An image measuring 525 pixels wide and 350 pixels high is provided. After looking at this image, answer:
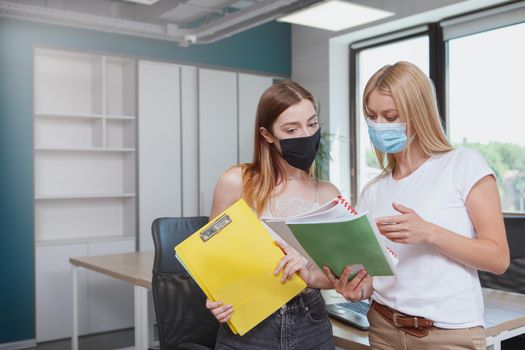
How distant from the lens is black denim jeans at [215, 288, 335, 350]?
4.70 ft

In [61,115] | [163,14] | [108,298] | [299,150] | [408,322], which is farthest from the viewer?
[163,14]

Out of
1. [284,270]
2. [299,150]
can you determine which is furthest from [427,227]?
[299,150]

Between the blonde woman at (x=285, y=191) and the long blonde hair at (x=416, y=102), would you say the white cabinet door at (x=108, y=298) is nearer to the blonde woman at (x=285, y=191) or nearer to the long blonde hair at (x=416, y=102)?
the blonde woman at (x=285, y=191)

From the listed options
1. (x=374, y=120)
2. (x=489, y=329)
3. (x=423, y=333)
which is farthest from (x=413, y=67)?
(x=489, y=329)

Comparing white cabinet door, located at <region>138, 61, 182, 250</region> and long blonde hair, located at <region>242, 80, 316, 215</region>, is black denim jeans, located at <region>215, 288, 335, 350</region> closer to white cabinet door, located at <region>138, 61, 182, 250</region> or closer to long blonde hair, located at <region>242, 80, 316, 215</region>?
long blonde hair, located at <region>242, 80, 316, 215</region>

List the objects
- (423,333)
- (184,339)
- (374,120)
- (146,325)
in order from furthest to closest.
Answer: (146,325)
(184,339)
(374,120)
(423,333)

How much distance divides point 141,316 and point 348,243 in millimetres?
2083

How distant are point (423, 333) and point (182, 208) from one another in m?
4.01

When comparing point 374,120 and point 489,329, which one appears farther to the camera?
point 489,329

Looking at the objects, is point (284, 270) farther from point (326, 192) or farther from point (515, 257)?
point (515, 257)

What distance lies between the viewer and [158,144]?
16.4 ft

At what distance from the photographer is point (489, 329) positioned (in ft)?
5.92

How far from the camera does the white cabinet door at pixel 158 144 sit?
4.90 meters

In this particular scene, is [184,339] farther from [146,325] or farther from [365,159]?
[365,159]
